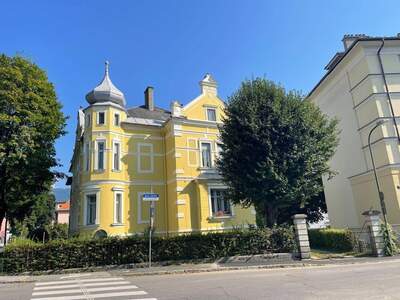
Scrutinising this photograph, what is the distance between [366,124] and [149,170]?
17.9m

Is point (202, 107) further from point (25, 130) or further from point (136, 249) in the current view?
point (136, 249)

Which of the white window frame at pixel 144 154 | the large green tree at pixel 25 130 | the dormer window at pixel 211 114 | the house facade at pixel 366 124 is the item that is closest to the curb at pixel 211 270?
the house facade at pixel 366 124

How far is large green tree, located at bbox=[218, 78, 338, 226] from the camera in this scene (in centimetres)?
1794

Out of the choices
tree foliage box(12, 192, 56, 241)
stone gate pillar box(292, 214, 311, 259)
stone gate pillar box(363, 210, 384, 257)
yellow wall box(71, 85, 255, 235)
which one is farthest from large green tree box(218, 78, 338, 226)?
tree foliage box(12, 192, 56, 241)

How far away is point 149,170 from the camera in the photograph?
2781 cm

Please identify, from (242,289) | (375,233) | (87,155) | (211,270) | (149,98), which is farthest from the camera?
(149,98)

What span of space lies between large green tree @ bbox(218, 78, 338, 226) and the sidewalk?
3.91m

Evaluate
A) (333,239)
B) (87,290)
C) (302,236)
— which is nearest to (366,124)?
(333,239)

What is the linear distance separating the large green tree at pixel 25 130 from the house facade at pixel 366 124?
22046mm

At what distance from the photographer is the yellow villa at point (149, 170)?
2514 centimetres

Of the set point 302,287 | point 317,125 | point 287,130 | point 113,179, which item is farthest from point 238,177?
point 113,179

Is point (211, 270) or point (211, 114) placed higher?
point (211, 114)

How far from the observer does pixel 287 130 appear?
18.4 meters

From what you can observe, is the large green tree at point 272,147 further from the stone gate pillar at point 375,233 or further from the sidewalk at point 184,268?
the sidewalk at point 184,268
